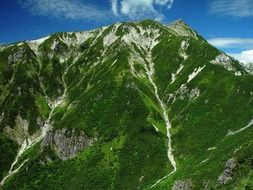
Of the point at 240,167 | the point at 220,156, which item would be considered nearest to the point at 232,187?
the point at 240,167

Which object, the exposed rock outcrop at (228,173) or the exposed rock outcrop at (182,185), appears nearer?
the exposed rock outcrop at (228,173)

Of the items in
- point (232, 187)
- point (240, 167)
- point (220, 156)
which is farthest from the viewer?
point (220, 156)

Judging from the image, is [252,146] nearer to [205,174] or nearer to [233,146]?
[205,174]

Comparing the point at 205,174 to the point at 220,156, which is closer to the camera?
the point at 205,174

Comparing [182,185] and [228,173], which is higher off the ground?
[182,185]

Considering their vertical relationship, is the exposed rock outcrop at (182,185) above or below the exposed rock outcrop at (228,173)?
above

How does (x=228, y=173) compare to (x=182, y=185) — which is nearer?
(x=228, y=173)

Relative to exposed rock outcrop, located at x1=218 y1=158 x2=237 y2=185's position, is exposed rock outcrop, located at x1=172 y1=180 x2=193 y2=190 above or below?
above

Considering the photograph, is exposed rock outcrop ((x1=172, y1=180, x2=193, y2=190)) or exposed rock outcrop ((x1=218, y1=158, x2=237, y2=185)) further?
exposed rock outcrop ((x1=172, y1=180, x2=193, y2=190))
